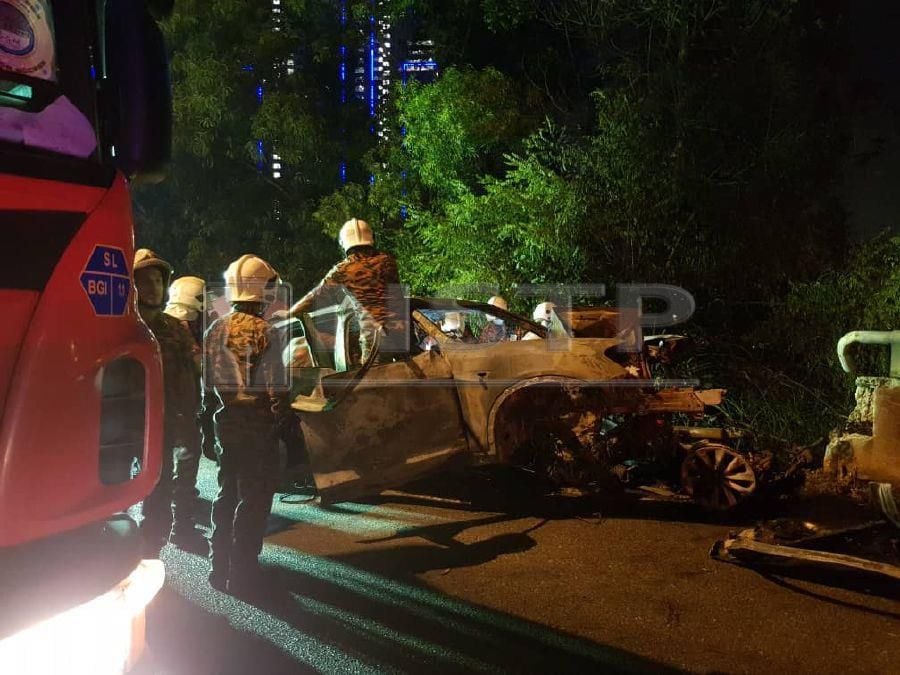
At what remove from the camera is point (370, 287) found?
18.3 feet

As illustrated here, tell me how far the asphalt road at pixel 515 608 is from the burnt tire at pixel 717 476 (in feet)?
1.06

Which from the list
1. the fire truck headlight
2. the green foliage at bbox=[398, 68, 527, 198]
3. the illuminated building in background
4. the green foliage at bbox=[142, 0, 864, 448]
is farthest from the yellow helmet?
the illuminated building in background

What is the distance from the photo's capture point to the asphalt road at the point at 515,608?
3.48 m

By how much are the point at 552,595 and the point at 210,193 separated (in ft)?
38.8

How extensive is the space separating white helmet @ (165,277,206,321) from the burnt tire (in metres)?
4.24

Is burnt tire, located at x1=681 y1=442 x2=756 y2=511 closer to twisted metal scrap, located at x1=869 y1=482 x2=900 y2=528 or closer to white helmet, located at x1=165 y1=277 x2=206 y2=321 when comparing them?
twisted metal scrap, located at x1=869 y1=482 x2=900 y2=528

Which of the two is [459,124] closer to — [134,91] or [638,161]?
[638,161]

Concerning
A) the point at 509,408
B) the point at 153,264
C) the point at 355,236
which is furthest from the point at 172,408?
the point at 509,408

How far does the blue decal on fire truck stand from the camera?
179cm

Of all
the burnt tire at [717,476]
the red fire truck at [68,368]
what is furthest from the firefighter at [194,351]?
the burnt tire at [717,476]

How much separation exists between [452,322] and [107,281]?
573cm

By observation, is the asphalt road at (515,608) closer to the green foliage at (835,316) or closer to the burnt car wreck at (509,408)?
the burnt car wreck at (509,408)

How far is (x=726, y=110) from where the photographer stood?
30.1 ft

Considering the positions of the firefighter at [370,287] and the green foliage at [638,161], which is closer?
the firefighter at [370,287]
